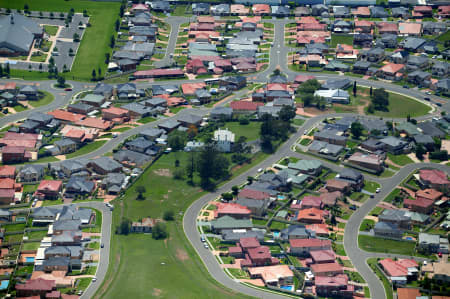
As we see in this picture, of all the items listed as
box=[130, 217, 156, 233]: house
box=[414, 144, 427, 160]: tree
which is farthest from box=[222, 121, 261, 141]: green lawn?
box=[130, 217, 156, 233]: house

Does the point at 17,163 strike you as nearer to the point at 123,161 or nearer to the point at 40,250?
the point at 123,161

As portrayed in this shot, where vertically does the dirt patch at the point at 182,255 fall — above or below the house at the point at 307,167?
below

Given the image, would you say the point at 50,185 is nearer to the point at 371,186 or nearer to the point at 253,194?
the point at 253,194

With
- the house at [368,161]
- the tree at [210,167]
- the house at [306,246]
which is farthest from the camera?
the house at [368,161]

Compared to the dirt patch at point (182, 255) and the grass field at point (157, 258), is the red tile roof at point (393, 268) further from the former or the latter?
the dirt patch at point (182, 255)

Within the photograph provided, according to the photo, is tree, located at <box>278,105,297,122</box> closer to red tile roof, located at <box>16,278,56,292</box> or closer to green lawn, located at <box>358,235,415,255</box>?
green lawn, located at <box>358,235,415,255</box>

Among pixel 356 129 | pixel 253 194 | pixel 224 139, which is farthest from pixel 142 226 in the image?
pixel 356 129

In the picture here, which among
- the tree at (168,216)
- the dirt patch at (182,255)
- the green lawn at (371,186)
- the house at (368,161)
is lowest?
the dirt patch at (182,255)

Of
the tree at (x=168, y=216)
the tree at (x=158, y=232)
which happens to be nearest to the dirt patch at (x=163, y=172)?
the tree at (x=168, y=216)

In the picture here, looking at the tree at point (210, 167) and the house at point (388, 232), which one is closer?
the house at point (388, 232)

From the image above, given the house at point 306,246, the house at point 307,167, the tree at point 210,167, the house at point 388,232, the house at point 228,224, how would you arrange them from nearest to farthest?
the house at point 306,246
the house at point 388,232
the house at point 228,224
the tree at point 210,167
the house at point 307,167
